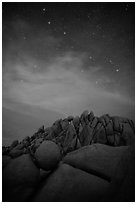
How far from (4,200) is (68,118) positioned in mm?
22098

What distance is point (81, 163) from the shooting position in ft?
14.7

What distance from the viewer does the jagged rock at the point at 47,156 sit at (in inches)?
157

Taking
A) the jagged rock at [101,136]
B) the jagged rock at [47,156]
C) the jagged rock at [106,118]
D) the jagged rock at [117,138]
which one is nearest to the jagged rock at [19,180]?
the jagged rock at [47,156]

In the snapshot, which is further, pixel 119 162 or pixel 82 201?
pixel 119 162

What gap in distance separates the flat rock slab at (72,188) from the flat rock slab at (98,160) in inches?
9.7

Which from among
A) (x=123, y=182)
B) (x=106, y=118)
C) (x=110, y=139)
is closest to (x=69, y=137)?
(x=110, y=139)

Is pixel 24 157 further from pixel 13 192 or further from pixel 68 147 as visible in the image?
pixel 68 147

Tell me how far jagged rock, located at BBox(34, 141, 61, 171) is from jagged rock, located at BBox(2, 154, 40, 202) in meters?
0.32

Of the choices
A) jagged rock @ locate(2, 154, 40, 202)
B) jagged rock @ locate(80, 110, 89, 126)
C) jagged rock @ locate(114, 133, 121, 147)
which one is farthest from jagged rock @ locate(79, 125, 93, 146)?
jagged rock @ locate(2, 154, 40, 202)

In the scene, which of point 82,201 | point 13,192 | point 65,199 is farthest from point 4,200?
point 82,201

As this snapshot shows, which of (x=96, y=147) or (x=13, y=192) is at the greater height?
(x=96, y=147)

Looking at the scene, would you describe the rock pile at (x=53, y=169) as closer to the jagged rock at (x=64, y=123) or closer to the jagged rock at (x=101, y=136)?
the jagged rock at (x=101, y=136)

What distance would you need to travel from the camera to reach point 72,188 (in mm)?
3670

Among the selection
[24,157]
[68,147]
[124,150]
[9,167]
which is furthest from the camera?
[68,147]
